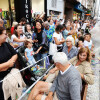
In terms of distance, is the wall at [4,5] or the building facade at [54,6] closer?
the wall at [4,5]

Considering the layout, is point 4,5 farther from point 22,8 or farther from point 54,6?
point 54,6

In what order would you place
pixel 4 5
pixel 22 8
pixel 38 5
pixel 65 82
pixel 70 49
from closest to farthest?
pixel 65 82 < pixel 70 49 < pixel 22 8 < pixel 4 5 < pixel 38 5

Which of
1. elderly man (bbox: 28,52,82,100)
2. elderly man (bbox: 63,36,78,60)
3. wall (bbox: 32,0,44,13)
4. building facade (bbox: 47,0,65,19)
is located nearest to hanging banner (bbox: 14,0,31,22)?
wall (bbox: 32,0,44,13)

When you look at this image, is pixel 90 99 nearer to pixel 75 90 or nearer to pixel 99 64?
pixel 75 90

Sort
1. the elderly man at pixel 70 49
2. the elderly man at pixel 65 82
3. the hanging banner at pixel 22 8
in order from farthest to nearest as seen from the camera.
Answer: the hanging banner at pixel 22 8 → the elderly man at pixel 70 49 → the elderly man at pixel 65 82

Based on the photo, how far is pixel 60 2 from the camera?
1369 centimetres

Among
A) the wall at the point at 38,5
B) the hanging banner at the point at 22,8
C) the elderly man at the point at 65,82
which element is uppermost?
the wall at the point at 38,5

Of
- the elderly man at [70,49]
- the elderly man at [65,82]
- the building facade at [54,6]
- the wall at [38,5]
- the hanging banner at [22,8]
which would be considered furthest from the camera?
the building facade at [54,6]

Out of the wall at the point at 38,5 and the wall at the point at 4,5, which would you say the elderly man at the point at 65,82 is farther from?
the wall at the point at 38,5

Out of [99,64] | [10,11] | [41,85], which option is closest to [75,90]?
[41,85]

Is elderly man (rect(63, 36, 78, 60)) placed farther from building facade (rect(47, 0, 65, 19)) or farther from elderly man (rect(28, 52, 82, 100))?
building facade (rect(47, 0, 65, 19))

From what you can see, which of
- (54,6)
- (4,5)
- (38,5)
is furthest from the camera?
(54,6)

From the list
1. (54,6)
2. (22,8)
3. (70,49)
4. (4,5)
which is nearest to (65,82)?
(70,49)

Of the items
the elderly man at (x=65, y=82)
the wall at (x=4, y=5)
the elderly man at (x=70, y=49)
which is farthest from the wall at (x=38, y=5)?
the elderly man at (x=65, y=82)
